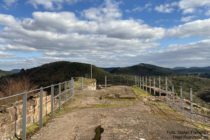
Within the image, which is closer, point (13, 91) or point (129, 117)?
point (129, 117)

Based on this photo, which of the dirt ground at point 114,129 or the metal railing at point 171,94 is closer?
the dirt ground at point 114,129

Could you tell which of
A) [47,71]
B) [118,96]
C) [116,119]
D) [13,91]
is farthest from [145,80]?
[47,71]

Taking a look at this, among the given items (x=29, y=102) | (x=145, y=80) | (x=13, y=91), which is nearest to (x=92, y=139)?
(x=29, y=102)

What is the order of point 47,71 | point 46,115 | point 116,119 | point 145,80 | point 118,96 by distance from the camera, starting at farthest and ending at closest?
point 47,71 → point 145,80 → point 118,96 → point 46,115 → point 116,119

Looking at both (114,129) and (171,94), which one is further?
(171,94)

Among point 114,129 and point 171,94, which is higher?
point 171,94

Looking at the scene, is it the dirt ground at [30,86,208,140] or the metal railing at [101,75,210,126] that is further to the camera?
the metal railing at [101,75,210,126]

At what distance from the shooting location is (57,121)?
12.5 metres

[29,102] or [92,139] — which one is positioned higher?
[29,102]

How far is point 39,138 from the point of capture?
9594mm

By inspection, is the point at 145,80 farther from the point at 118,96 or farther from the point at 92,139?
the point at 92,139

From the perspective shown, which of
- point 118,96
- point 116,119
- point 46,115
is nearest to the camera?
point 116,119

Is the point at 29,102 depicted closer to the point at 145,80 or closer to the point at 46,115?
the point at 46,115

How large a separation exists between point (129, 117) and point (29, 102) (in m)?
4.18
